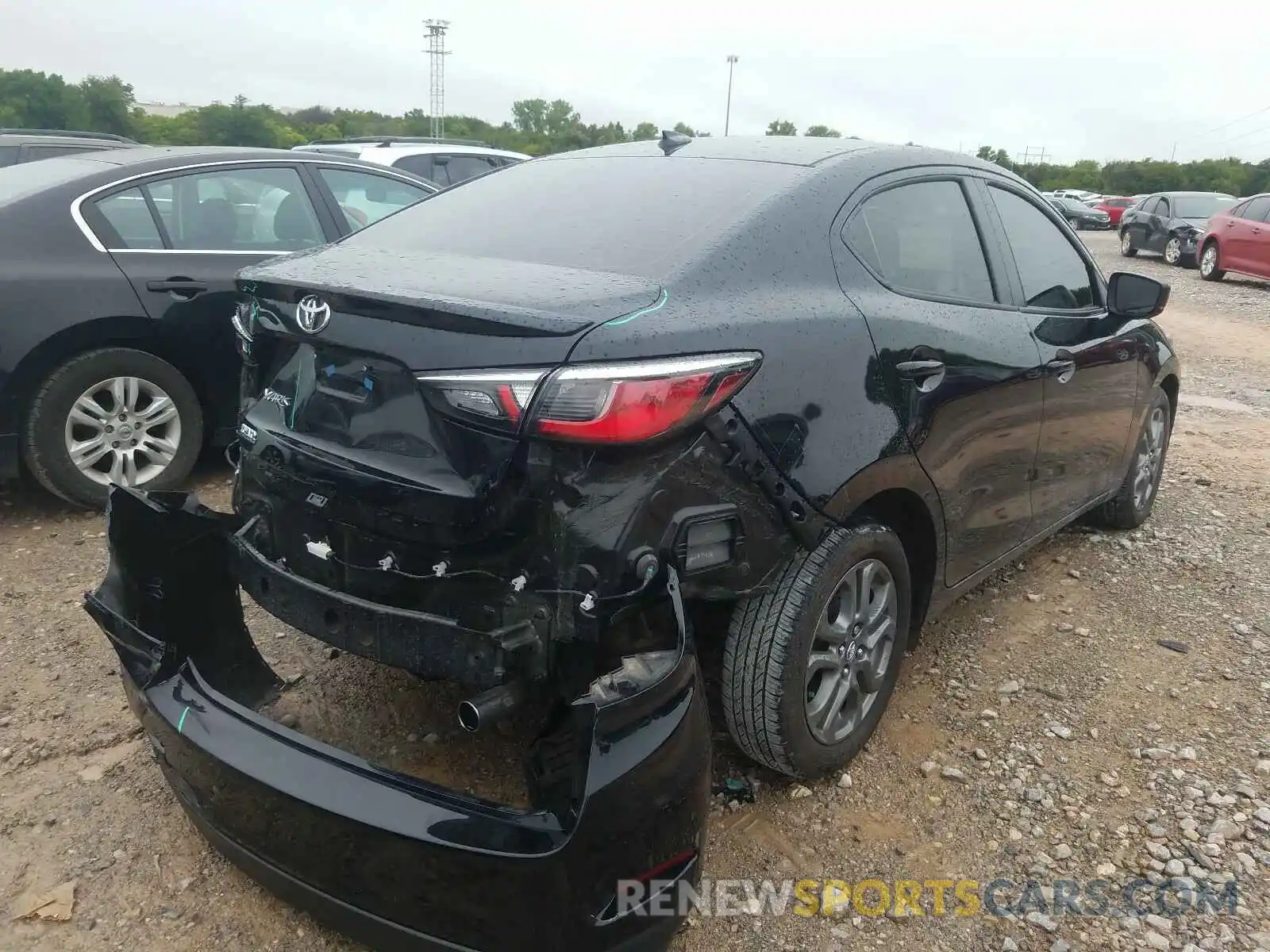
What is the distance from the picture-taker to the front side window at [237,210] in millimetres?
4504

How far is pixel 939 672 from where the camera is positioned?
329 centimetres

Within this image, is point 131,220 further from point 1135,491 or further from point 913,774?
point 1135,491

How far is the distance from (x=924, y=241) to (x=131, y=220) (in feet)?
11.5

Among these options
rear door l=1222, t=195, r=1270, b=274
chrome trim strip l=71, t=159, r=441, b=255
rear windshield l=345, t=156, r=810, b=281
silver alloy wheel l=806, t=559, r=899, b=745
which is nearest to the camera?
rear windshield l=345, t=156, r=810, b=281

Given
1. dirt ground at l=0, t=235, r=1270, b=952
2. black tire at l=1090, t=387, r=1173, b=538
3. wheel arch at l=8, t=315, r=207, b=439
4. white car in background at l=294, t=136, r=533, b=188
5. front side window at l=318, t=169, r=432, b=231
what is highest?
white car in background at l=294, t=136, r=533, b=188

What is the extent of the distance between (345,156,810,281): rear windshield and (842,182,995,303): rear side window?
0.25 meters

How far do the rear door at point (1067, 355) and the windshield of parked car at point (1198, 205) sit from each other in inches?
729

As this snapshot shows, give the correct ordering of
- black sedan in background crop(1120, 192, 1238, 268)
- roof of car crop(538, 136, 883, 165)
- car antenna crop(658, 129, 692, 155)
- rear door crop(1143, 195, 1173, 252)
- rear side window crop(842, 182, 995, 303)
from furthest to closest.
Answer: rear door crop(1143, 195, 1173, 252), black sedan in background crop(1120, 192, 1238, 268), car antenna crop(658, 129, 692, 155), roof of car crop(538, 136, 883, 165), rear side window crop(842, 182, 995, 303)

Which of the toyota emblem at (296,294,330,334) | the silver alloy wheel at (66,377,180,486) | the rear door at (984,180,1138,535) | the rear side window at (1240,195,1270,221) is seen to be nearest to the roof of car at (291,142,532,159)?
the silver alloy wheel at (66,377,180,486)

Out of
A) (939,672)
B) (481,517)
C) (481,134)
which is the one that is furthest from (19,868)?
(481,134)

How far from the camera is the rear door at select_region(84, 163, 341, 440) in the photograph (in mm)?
4289

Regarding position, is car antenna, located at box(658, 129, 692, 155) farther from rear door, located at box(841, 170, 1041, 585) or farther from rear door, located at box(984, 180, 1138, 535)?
rear door, located at box(984, 180, 1138, 535)

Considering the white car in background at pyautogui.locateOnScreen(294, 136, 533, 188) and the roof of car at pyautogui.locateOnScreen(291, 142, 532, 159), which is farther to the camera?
the roof of car at pyautogui.locateOnScreen(291, 142, 532, 159)

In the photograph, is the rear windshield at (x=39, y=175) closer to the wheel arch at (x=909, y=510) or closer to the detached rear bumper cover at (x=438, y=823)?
the detached rear bumper cover at (x=438, y=823)
